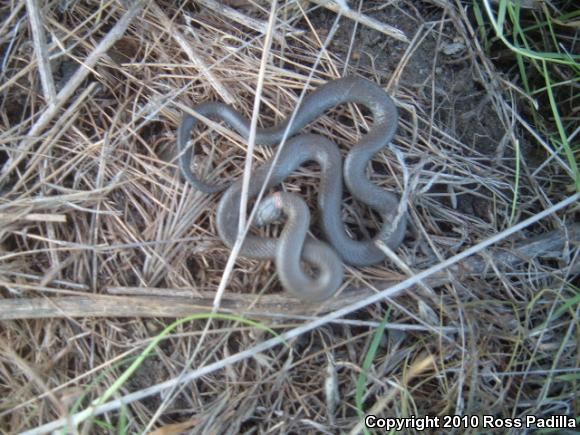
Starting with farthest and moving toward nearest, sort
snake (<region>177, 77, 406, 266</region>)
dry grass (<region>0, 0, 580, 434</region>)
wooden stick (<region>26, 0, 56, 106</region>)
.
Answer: snake (<region>177, 77, 406, 266</region>) < wooden stick (<region>26, 0, 56, 106</region>) < dry grass (<region>0, 0, 580, 434</region>)

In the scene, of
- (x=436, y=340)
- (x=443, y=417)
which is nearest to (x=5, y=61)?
(x=436, y=340)

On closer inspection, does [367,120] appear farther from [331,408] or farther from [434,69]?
[331,408]

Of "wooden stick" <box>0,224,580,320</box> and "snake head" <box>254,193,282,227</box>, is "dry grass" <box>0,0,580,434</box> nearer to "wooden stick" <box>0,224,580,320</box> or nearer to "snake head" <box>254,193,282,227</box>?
"wooden stick" <box>0,224,580,320</box>

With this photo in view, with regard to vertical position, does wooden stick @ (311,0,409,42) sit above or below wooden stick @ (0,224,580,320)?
above

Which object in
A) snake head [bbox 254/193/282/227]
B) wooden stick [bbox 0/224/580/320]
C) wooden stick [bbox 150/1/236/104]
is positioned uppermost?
wooden stick [bbox 150/1/236/104]

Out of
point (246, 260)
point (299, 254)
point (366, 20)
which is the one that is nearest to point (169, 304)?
point (246, 260)

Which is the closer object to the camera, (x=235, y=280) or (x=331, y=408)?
(x=331, y=408)

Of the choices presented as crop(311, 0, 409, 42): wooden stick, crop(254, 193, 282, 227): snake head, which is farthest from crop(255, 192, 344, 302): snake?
crop(311, 0, 409, 42): wooden stick

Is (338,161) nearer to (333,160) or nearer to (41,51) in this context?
(333,160)
